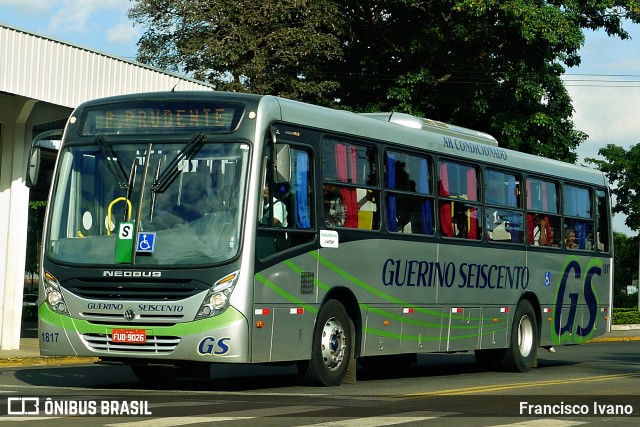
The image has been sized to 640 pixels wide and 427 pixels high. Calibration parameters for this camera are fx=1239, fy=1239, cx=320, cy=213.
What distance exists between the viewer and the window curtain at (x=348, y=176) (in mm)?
15422

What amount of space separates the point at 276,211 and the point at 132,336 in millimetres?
2143

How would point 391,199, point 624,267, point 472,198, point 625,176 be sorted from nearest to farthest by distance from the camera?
1. point 391,199
2. point 472,198
3. point 625,176
4. point 624,267

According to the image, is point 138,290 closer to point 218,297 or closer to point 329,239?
point 218,297

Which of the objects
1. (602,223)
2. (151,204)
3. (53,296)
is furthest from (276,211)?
(602,223)

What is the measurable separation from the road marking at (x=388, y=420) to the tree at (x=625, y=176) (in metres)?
51.6

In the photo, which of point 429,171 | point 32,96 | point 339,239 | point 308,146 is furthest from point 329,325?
point 32,96

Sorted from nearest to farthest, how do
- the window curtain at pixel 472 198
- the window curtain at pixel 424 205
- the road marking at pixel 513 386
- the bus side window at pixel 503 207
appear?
the road marking at pixel 513 386
the window curtain at pixel 424 205
the window curtain at pixel 472 198
the bus side window at pixel 503 207

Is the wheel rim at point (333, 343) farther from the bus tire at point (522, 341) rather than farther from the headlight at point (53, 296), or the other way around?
the bus tire at point (522, 341)

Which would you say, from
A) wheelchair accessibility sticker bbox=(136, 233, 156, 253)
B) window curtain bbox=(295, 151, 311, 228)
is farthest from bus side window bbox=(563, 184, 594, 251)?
wheelchair accessibility sticker bbox=(136, 233, 156, 253)

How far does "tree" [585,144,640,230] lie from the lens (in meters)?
61.8

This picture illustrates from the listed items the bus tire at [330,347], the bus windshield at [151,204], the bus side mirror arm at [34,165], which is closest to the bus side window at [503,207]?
the bus tire at [330,347]

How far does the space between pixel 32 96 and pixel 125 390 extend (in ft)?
30.1

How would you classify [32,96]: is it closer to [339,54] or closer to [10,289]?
[10,289]

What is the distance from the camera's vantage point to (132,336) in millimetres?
13516
